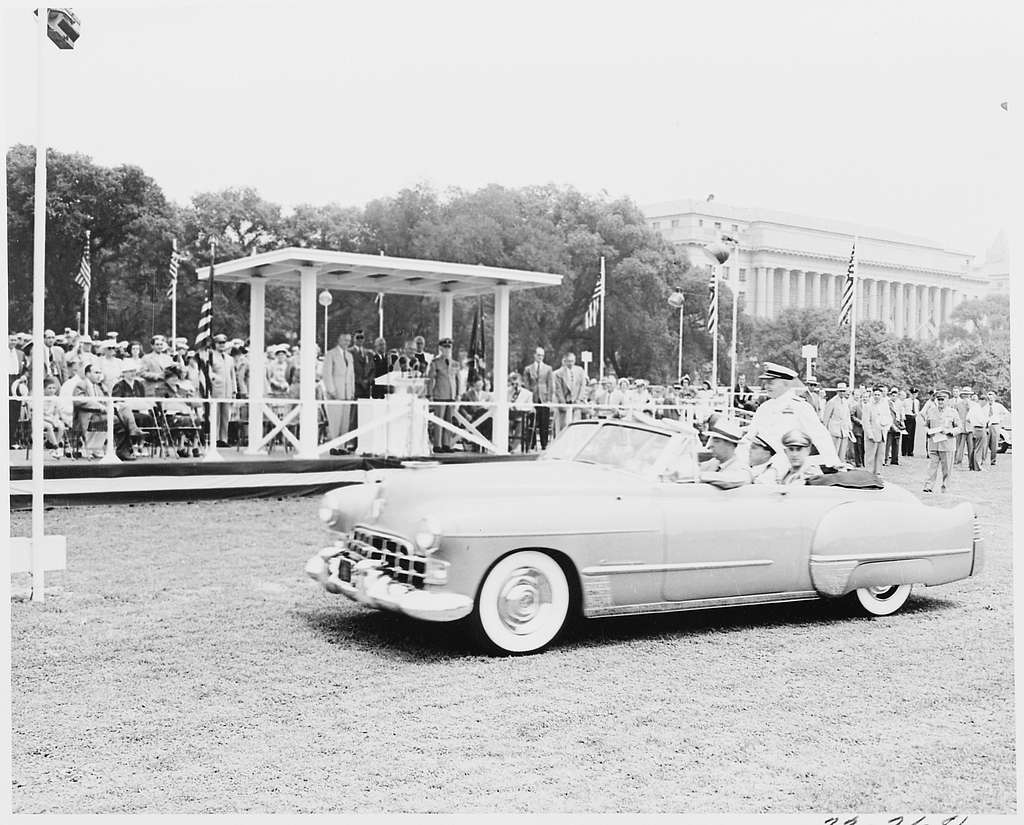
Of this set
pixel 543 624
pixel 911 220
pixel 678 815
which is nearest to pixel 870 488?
pixel 911 220

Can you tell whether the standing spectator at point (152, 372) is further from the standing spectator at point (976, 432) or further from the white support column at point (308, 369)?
the standing spectator at point (976, 432)

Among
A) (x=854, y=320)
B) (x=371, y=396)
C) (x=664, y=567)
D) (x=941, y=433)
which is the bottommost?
(x=664, y=567)

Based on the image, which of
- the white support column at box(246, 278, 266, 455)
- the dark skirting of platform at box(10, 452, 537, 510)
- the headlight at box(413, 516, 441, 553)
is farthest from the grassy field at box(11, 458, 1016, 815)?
the white support column at box(246, 278, 266, 455)

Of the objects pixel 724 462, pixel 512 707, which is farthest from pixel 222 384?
pixel 512 707

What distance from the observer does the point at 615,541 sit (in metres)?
5.29

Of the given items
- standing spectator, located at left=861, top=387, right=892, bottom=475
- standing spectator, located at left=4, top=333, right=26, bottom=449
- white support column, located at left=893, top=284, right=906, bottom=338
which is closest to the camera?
standing spectator, located at left=861, top=387, right=892, bottom=475

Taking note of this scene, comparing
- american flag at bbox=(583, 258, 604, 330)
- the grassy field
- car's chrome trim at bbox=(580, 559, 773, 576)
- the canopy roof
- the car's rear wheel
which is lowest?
the grassy field

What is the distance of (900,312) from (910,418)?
68cm

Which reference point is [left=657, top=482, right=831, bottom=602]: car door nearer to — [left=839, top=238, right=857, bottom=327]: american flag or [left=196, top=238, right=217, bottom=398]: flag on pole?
[left=839, top=238, right=857, bottom=327]: american flag

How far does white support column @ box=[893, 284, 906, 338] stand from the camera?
650 cm

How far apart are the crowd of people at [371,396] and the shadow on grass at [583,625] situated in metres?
0.97

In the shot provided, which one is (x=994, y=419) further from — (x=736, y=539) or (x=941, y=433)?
(x=736, y=539)

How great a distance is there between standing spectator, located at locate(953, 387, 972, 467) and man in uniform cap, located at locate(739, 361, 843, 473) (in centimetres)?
68

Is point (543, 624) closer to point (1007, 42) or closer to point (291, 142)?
point (1007, 42)
